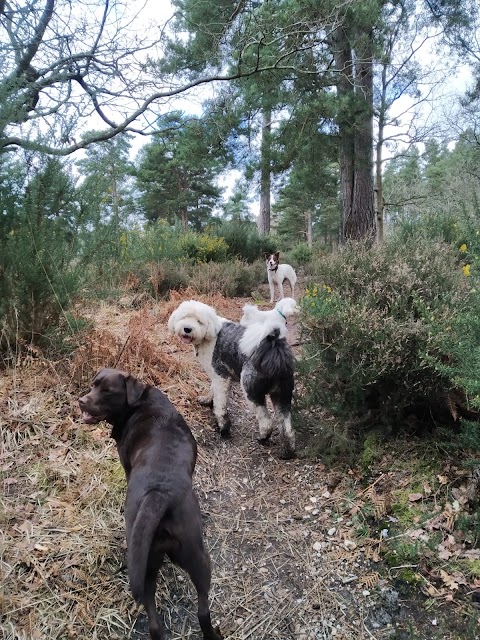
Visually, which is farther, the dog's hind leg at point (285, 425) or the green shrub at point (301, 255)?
the green shrub at point (301, 255)

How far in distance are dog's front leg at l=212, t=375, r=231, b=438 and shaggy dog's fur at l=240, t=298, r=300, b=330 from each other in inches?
22.5

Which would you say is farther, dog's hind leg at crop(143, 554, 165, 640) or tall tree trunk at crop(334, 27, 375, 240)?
tall tree trunk at crop(334, 27, 375, 240)

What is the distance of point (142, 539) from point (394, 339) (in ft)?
6.53

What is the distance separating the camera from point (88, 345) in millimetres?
3945

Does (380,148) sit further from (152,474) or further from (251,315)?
(152,474)

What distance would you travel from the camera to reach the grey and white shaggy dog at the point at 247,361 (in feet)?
10.9

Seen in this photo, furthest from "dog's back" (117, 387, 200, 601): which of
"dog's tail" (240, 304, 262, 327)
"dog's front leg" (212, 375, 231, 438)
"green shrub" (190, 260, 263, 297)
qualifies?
"green shrub" (190, 260, 263, 297)

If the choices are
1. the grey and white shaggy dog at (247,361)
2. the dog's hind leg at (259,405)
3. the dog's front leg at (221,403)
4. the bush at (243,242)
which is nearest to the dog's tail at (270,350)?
the grey and white shaggy dog at (247,361)

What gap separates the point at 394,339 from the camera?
286cm

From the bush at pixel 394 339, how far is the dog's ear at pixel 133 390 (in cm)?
139

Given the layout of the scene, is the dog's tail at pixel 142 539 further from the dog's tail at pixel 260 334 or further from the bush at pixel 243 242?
the bush at pixel 243 242

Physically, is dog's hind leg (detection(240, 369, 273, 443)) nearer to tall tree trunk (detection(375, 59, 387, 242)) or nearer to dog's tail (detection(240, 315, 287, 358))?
dog's tail (detection(240, 315, 287, 358))

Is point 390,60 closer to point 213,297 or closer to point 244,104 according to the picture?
point 244,104

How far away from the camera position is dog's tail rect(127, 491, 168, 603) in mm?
1720
